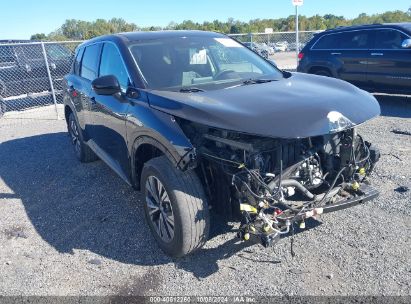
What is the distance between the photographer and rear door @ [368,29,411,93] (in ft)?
26.4

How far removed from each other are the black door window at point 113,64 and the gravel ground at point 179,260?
1.45m

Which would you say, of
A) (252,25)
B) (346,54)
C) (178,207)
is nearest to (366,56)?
(346,54)

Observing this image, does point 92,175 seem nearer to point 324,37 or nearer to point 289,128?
point 289,128

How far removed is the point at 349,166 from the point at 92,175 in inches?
142

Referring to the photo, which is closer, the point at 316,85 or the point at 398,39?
the point at 316,85

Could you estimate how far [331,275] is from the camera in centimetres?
293

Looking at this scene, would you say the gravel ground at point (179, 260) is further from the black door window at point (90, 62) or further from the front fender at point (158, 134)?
the black door window at point (90, 62)

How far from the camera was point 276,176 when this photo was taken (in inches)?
112

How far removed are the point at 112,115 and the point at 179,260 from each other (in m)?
1.68

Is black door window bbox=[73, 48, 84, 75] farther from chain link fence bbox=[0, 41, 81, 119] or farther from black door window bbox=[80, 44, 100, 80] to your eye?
chain link fence bbox=[0, 41, 81, 119]

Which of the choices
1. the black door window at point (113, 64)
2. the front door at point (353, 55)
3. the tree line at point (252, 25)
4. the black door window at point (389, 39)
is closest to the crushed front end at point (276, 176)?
the black door window at point (113, 64)

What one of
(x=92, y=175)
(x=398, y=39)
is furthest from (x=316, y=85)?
(x=398, y=39)

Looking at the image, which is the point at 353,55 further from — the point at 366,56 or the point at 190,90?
the point at 190,90

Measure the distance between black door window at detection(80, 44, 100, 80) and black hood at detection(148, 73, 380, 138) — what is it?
1.80 metres
